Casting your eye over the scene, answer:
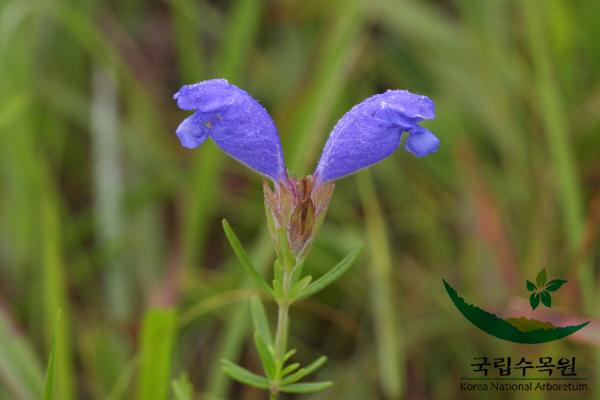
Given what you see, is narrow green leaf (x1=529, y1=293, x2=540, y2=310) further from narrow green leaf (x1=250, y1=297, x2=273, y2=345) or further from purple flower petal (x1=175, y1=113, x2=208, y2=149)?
purple flower petal (x1=175, y1=113, x2=208, y2=149)

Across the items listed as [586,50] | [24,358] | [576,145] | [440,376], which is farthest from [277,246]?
[586,50]

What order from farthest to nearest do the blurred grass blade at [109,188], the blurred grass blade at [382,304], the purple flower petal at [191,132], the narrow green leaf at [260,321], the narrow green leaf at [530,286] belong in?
the blurred grass blade at [109,188] < the blurred grass blade at [382,304] < the narrow green leaf at [530,286] < the narrow green leaf at [260,321] < the purple flower petal at [191,132]

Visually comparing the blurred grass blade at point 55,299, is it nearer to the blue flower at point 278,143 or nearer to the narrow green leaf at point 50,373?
the narrow green leaf at point 50,373

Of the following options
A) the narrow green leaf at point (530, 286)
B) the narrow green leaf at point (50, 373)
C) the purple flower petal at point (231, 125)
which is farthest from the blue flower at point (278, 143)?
the narrow green leaf at point (530, 286)

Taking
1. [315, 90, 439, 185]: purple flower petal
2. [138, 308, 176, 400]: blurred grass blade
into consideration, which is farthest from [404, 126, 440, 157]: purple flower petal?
[138, 308, 176, 400]: blurred grass blade

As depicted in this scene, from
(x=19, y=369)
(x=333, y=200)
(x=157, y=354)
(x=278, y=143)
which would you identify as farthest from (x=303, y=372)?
(x=333, y=200)

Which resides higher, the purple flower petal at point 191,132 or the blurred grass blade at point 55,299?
the purple flower petal at point 191,132

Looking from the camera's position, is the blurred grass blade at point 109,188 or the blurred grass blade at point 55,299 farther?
the blurred grass blade at point 109,188

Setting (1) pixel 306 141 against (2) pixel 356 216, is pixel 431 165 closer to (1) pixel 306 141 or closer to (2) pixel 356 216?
(2) pixel 356 216

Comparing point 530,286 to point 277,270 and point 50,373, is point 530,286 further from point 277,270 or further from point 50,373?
point 50,373
